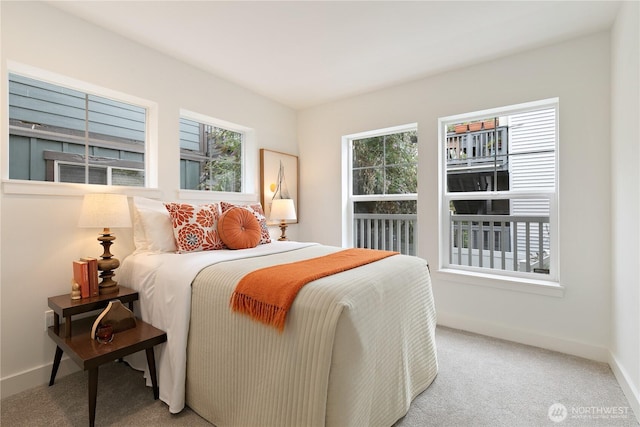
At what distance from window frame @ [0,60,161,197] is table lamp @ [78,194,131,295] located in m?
0.20

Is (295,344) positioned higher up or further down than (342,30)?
further down

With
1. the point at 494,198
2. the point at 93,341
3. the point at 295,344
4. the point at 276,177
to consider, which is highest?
A: the point at 276,177

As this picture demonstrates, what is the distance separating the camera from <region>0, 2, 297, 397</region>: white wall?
1.85 metres

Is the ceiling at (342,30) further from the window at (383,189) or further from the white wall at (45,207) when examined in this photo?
the window at (383,189)

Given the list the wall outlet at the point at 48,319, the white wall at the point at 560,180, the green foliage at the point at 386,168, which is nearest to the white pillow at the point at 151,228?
the wall outlet at the point at 48,319

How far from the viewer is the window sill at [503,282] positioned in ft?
8.04

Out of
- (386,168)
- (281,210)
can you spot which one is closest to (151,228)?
(281,210)

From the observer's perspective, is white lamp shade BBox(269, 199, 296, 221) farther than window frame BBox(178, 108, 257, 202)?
Yes

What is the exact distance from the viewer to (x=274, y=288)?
136 cm

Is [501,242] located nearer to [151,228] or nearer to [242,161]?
[242,161]

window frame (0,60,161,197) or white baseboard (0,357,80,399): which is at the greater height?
window frame (0,60,161,197)

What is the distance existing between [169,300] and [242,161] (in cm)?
212

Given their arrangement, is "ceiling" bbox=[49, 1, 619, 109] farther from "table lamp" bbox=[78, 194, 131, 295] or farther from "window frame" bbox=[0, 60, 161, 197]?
"table lamp" bbox=[78, 194, 131, 295]

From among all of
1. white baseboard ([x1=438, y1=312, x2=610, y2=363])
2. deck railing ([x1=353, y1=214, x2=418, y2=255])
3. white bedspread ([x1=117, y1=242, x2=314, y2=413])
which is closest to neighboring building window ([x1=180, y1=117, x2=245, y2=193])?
white bedspread ([x1=117, y1=242, x2=314, y2=413])
